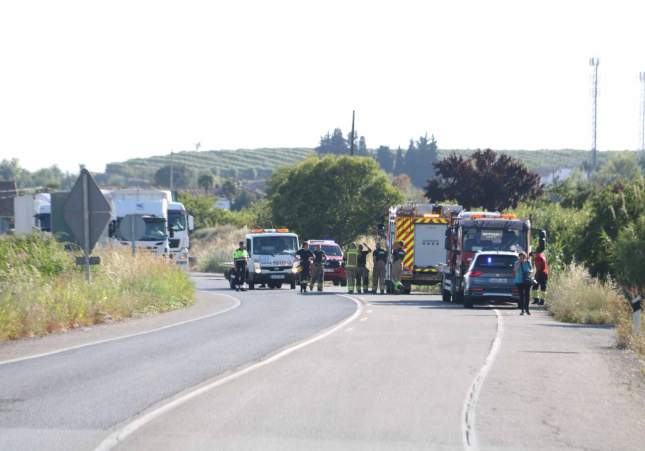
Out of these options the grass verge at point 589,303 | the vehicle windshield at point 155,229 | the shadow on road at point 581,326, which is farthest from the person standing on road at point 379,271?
the shadow on road at point 581,326

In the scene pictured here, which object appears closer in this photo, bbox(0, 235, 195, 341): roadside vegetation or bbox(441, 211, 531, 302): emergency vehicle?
bbox(0, 235, 195, 341): roadside vegetation

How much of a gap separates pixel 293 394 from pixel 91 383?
8.63ft

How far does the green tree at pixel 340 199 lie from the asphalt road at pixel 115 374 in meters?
42.8

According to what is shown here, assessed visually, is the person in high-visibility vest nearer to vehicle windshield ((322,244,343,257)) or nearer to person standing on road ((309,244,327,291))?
person standing on road ((309,244,327,291))

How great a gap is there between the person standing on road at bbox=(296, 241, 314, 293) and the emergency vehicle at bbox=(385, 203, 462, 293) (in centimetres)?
291

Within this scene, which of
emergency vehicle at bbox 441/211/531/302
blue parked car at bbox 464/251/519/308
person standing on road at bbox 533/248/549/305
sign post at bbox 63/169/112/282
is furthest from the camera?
emergency vehicle at bbox 441/211/531/302

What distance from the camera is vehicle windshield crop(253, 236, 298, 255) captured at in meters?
48.7

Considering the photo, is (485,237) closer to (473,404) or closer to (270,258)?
(270,258)

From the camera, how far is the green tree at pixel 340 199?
7094 cm

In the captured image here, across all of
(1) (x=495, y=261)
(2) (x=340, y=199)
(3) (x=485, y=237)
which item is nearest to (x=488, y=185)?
(2) (x=340, y=199)

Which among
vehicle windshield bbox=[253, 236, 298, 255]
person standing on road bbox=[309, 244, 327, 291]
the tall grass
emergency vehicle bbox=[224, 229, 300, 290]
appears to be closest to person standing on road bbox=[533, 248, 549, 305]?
person standing on road bbox=[309, 244, 327, 291]

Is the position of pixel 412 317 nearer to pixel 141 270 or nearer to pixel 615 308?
pixel 615 308

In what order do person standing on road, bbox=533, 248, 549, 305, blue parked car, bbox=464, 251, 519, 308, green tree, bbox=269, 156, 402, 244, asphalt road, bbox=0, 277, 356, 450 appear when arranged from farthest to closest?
green tree, bbox=269, 156, 402, 244, person standing on road, bbox=533, 248, 549, 305, blue parked car, bbox=464, 251, 519, 308, asphalt road, bbox=0, 277, 356, 450

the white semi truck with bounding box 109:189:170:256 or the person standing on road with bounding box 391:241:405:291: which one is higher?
the white semi truck with bounding box 109:189:170:256
